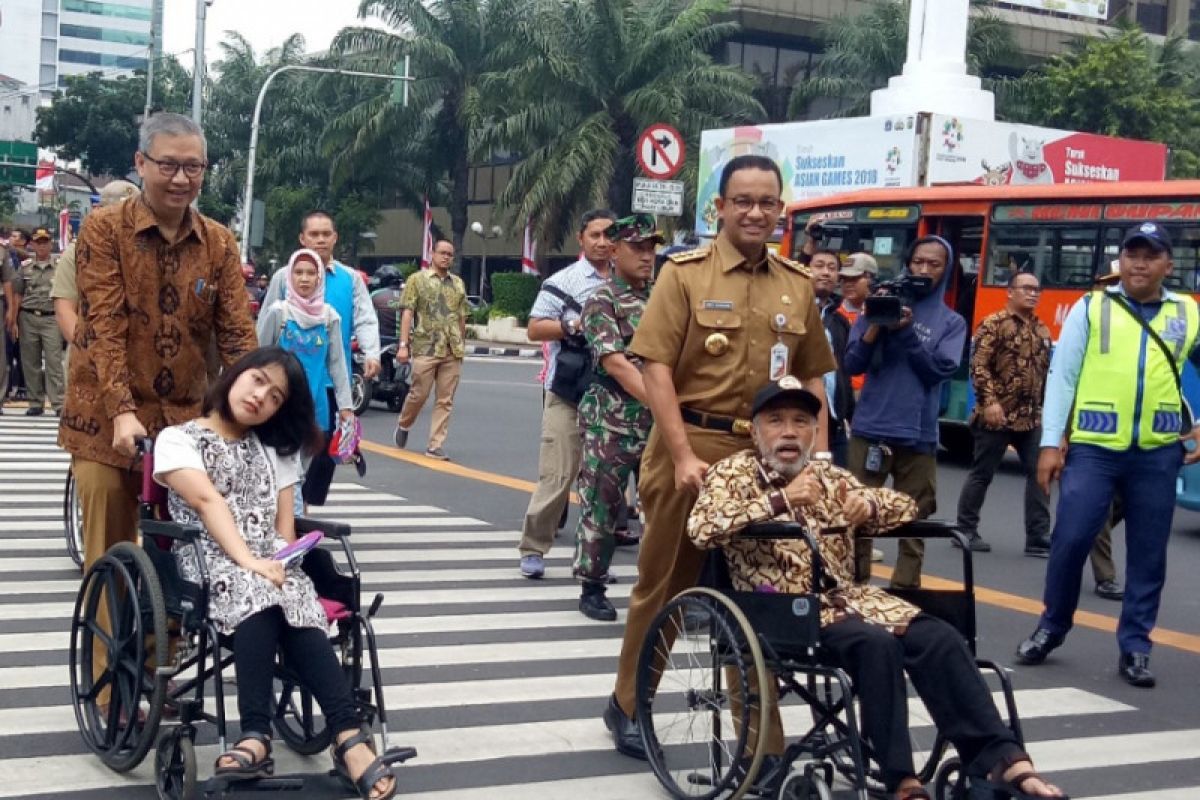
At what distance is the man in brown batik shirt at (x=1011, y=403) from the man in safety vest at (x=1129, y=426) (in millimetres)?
3379

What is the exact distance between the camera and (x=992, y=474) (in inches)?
407

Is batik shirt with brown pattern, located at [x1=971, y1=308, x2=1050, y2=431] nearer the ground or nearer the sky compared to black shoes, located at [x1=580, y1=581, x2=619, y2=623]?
nearer the sky

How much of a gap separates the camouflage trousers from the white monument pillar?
67.0ft

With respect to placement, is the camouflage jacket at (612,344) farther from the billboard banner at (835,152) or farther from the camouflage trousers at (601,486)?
the billboard banner at (835,152)

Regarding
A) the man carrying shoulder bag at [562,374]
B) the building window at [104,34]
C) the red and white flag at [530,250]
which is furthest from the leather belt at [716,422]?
the building window at [104,34]

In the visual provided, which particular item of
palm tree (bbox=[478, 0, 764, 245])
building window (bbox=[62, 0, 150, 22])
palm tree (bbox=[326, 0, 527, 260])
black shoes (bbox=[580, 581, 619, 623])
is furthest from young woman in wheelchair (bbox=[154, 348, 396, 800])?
building window (bbox=[62, 0, 150, 22])

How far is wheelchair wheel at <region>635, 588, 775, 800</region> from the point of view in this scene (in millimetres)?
4391

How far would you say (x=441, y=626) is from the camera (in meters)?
7.30

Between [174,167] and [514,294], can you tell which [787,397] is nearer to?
[174,167]

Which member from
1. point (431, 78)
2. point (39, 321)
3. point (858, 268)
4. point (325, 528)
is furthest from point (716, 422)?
point (431, 78)

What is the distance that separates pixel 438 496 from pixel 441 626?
442 cm

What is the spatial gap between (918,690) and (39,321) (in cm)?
1283

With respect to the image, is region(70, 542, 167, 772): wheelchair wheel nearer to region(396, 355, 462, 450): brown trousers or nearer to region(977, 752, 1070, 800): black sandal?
region(977, 752, 1070, 800): black sandal

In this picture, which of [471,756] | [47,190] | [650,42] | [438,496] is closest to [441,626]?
[471,756]
